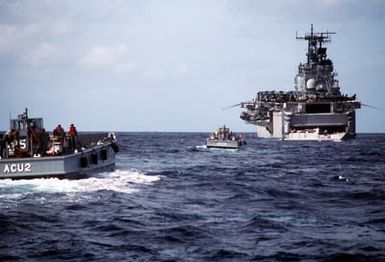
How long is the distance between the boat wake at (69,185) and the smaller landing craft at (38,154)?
1.32 feet

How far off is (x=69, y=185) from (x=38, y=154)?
128 inches

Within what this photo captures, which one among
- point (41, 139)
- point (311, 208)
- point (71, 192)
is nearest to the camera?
point (311, 208)

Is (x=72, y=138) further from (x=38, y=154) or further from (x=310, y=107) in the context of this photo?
(x=310, y=107)

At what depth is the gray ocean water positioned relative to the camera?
575 inches

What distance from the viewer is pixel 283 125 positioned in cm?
12006

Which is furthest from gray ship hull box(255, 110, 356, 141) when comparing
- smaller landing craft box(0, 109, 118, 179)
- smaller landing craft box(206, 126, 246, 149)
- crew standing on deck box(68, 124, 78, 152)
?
crew standing on deck box(68, 124, 78, 152)

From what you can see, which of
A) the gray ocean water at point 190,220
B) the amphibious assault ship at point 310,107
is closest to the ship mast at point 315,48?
the amphibious assault ship at point 310,107

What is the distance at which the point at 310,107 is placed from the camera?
11969 cm

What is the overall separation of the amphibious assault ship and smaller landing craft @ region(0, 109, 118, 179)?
86.3 metres

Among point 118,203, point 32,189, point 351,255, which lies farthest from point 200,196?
point 351,255

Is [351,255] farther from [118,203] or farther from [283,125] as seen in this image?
[283,125]

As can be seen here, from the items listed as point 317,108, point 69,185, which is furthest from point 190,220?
point 317,108

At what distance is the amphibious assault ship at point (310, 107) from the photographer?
381 ft

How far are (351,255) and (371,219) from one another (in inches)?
241
